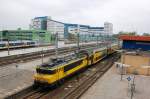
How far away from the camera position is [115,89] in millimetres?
25266

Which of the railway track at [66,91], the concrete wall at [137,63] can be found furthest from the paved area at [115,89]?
the concrete wall at [137,63]

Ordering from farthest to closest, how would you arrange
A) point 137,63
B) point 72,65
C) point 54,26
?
1. point 54,26
2. point 137,63
3. point 72,65

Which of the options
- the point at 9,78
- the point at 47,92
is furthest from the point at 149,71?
the point at 9,78

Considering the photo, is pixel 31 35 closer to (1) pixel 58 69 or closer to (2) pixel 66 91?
(1) pixel 58 69

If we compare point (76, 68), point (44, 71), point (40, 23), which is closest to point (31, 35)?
point (40, 23)

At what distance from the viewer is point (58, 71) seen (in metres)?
24.8

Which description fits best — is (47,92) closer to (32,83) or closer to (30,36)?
(32,83)

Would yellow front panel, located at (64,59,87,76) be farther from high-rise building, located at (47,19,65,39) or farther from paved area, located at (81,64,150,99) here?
high-rise building, located at (47,19,65,39)

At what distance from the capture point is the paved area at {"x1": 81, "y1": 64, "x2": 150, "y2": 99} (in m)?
22.7

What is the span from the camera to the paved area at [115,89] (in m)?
22.7

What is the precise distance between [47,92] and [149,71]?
57.4 feet

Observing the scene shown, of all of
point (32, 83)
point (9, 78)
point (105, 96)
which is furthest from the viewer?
point (9, 78)

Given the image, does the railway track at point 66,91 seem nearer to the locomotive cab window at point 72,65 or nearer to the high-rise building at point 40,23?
the locomotive cab window at point 72,65

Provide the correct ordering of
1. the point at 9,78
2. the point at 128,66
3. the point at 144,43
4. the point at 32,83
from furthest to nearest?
the point at 144,43 → the point at 128,66 → the point at 9,78 → the point at 32,83
